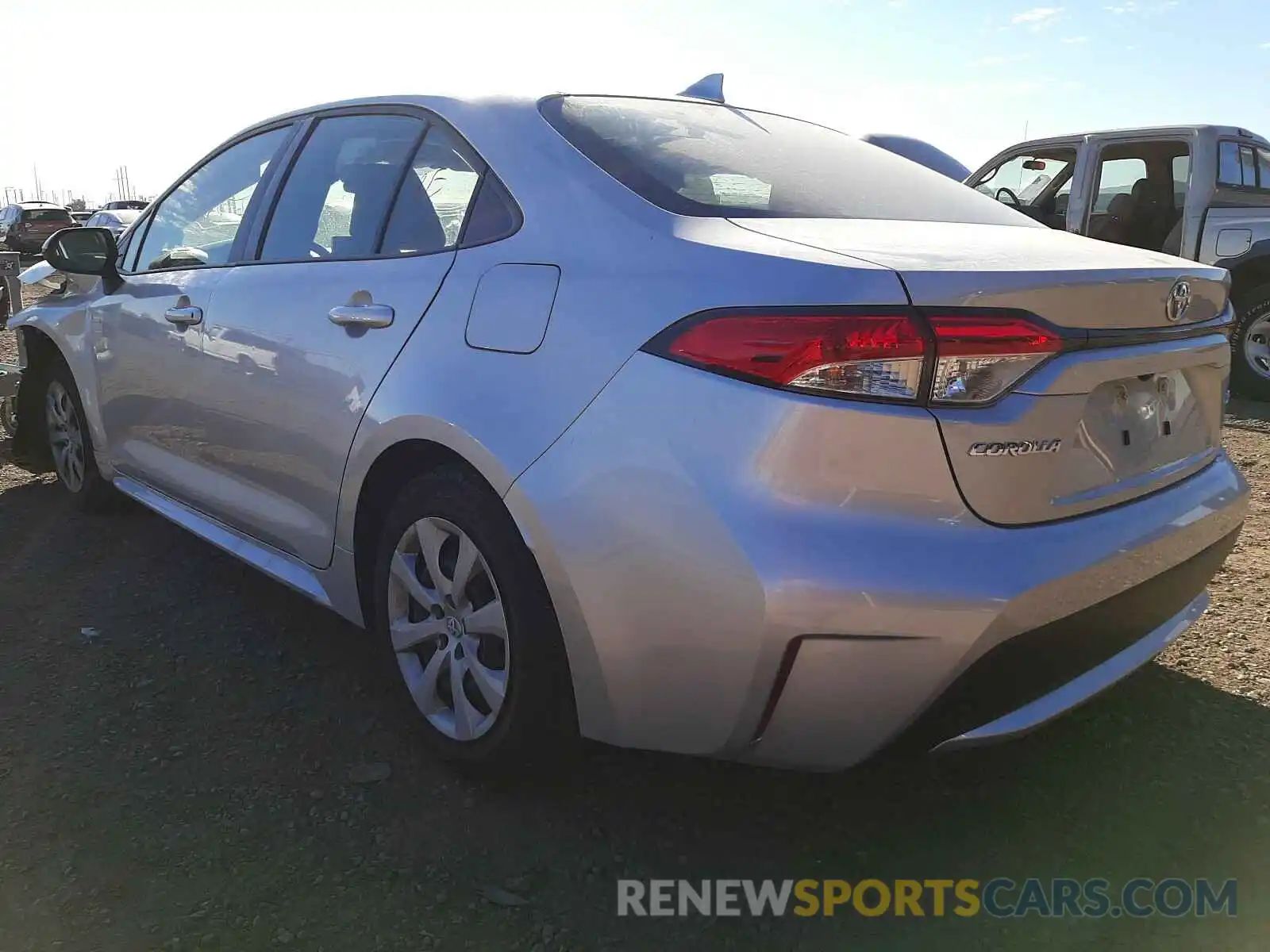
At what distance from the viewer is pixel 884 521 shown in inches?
66.3

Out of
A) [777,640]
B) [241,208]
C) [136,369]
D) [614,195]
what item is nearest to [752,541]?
[777,640]

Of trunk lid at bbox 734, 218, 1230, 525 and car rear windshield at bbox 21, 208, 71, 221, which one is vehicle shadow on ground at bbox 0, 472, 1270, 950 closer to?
trunk lid at bbox 734, 218, 1230, 525

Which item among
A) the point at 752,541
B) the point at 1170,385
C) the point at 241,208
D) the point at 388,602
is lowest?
the point at 388,602

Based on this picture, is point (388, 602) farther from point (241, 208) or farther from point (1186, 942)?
point (1186, 942)

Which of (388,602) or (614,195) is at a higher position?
(614,195)

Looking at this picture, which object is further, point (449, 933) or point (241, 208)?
point (241, 208)

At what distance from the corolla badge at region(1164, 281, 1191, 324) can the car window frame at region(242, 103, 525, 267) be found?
134 centimetres

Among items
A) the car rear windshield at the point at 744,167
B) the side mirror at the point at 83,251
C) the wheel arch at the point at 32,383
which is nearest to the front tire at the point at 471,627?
the car rear windshield at the point at 744,167

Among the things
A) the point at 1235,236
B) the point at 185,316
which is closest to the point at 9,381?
the point at 185,316

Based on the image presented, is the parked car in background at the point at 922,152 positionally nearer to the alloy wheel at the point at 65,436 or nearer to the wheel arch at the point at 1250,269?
the wheel arch at the point at 1250,269

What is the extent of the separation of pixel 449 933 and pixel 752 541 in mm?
974

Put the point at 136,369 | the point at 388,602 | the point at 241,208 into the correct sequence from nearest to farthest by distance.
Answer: the point at 388,602 < the point at 241,208 < the point at 136,369

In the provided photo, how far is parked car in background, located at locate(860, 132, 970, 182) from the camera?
21.1ft

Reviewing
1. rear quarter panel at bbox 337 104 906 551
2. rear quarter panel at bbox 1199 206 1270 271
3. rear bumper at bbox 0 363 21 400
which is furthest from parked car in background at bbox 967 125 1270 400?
rear bumper at bbox 0 363 21 400
